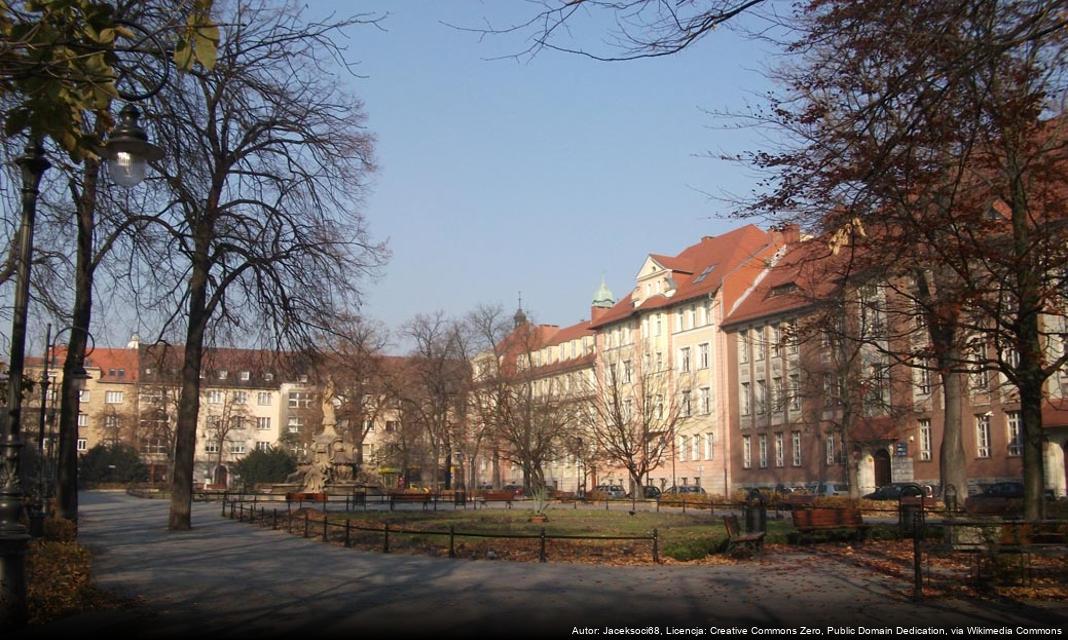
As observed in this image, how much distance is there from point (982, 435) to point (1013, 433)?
6.35 feet

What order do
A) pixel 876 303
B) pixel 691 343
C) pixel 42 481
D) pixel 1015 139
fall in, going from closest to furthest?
pixel 1015 139 → pixel 876 303 → pixel 42 481 → pixel 691 343

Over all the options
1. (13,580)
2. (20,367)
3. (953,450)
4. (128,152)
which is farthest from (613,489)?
(128,152)

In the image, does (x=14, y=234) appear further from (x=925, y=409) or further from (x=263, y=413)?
(x=263, y=413)

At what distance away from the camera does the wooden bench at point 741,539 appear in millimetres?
17953

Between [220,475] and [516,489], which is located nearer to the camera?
[516,489]

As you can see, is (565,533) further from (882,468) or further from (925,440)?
(882,468)

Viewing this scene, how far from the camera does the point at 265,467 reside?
71750 millimetres

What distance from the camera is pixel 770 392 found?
5906 cm

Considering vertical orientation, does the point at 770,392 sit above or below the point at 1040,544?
above

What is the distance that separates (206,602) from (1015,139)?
14567 mm

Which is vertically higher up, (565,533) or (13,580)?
(13,580)

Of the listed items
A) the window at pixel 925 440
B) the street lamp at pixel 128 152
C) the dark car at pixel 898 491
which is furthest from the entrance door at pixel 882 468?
the street lamp at pixel 128 152

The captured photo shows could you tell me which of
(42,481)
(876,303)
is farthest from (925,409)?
(42,481)

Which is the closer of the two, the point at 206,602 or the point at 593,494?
the point at 206,602
